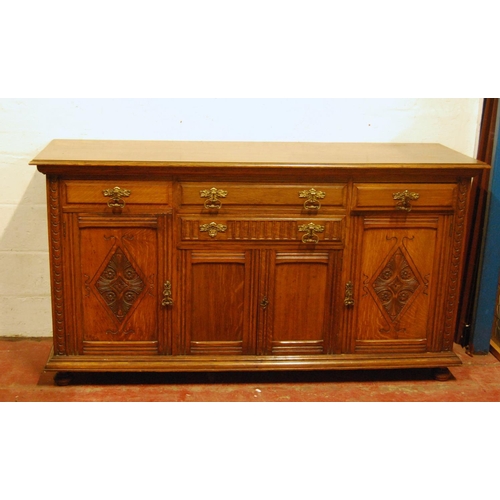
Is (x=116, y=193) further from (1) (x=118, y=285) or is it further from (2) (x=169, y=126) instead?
(2) (x=169, y=126)

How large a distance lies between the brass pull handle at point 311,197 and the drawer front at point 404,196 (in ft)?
0.54

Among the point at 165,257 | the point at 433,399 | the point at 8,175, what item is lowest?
the point at 433,399

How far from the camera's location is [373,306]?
12.0ft

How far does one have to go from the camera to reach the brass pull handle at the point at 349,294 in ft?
11.8

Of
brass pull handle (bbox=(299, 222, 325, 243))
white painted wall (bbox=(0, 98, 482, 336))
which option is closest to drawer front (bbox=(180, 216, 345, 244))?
brass pull handle (bbox=(299, 222, 325, 243))

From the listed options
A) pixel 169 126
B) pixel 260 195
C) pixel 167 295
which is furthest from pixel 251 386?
pixel 169 126

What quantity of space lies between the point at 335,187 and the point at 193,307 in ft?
2.94

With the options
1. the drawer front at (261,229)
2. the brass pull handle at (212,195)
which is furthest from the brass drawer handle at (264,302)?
the brass pull handle at (212,195)

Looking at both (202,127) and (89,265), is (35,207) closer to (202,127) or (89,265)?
(89,265)

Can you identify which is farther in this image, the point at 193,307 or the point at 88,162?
the point at 193,307

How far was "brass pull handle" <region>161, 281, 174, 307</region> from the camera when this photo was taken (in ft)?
11.6

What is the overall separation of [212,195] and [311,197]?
46cm

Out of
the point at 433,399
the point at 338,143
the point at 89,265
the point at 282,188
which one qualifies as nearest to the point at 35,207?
the point at 89,265

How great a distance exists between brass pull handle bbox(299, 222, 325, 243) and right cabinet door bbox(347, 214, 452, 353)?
0.60 feet
